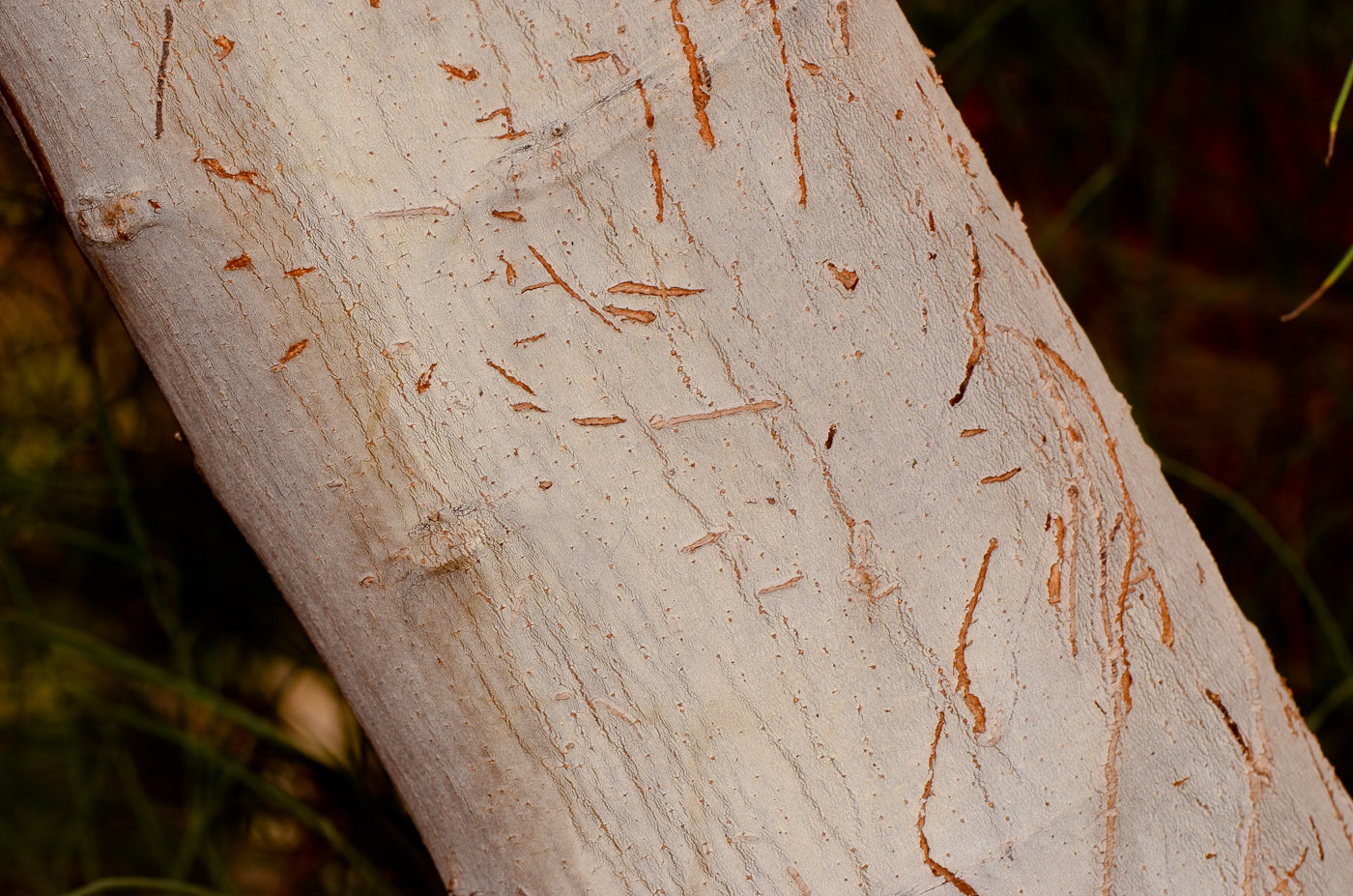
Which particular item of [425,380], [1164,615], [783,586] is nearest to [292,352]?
[425,380]

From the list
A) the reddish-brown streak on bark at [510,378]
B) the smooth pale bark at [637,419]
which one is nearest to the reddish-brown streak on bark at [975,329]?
the smooth pale bark at [637,419]

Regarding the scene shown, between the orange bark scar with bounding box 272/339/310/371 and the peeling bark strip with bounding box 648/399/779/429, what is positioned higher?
the peeling bark strip with bounding box 648/399/779/429

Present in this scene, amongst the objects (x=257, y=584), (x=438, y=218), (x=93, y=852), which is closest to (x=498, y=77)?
(x=438, y=218)

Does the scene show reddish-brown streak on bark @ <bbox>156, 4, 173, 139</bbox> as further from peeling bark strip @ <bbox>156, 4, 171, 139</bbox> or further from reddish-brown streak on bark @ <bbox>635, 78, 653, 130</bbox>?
reddish-brown streak on bark @ <bbox>635, 78, 653, 130</bbox>

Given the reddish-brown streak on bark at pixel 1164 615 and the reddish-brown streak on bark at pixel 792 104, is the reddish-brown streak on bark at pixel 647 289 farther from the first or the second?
the reddish-brown streak on bark at pixel 1164 615

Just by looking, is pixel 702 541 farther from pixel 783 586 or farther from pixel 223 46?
pixel 223 46

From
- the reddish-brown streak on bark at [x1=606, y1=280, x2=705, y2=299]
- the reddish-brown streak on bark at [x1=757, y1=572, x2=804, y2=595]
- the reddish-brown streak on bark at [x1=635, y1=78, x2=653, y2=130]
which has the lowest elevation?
the reddish-brown streak on bark at [x1=757, y1=572, x2=804, y2=595]

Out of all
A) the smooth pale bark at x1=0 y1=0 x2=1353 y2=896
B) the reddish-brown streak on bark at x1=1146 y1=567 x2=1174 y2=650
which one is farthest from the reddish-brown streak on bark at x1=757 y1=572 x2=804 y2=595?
the reddish-brown streak on bark at x1=1146 y1=567 x2=1174 y2=650
